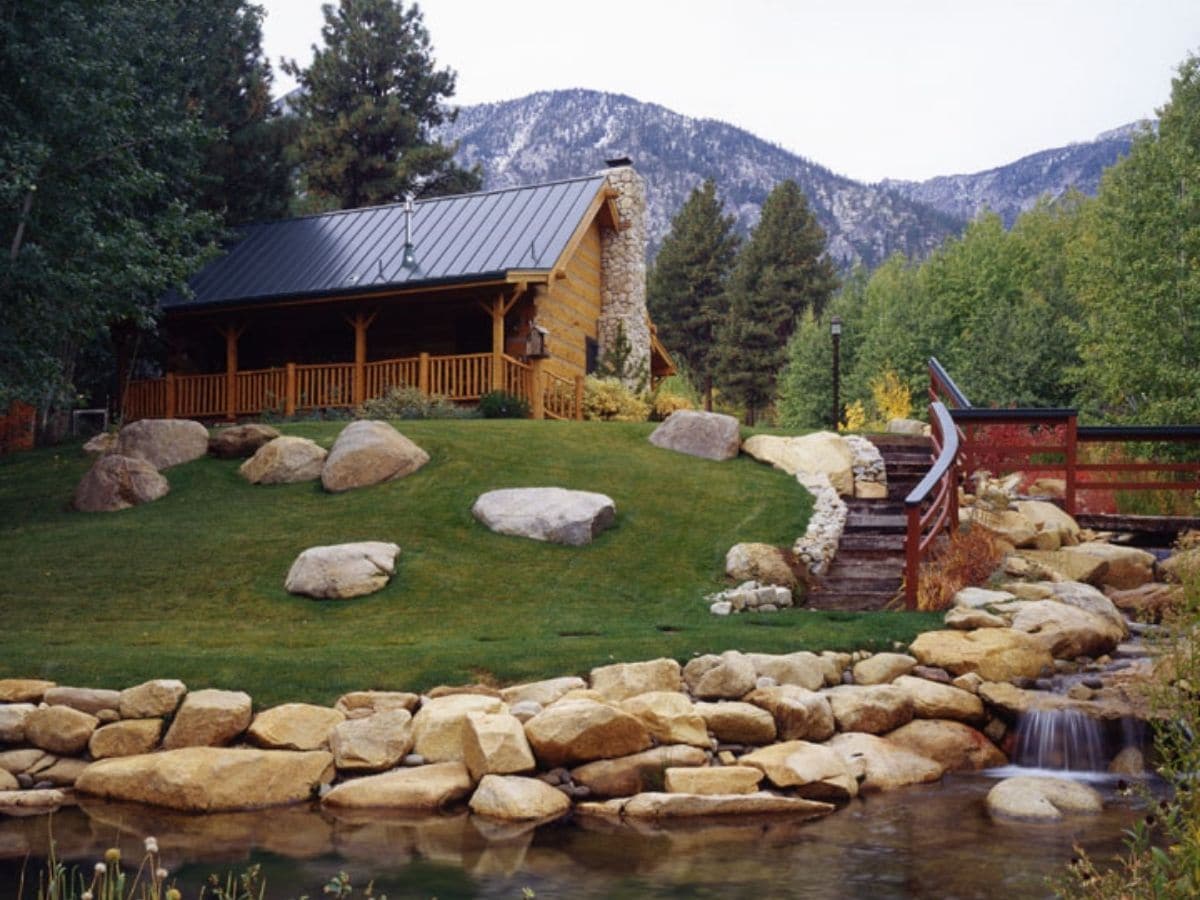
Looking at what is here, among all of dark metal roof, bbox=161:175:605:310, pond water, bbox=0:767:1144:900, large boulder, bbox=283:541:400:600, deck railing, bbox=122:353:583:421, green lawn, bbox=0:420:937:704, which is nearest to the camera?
pond water, bbox=0:767:1144:900

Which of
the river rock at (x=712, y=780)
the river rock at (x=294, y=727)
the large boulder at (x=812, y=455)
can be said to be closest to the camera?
the river rock at (x=712, y=780)

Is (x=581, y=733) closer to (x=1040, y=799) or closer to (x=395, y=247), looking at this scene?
(x=1040, y=799)

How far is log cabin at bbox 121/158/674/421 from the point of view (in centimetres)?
2409

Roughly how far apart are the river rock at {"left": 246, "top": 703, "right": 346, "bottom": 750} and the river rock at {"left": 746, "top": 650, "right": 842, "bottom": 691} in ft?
12.1

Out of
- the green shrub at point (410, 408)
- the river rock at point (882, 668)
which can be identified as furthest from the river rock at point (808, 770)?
the green shrub at point (410, 408)

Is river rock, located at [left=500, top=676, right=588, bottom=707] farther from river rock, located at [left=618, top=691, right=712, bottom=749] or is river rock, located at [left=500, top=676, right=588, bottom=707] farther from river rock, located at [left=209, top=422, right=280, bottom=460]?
river rock, located at [left=209, top=422, right=280, bottom=460]

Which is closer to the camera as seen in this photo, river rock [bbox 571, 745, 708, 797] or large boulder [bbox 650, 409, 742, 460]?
river rock [bbox 571, 745, 708, 797]

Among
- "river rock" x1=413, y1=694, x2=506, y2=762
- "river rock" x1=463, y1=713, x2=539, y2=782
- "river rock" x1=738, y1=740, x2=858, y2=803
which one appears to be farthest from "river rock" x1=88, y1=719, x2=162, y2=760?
"river rock" x1=738, y1=740, x2=858, y2=803

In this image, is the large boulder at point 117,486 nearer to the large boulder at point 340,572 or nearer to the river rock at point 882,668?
the large boulder at point 340,572

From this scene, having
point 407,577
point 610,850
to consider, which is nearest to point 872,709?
point 610,850

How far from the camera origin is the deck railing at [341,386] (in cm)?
2383

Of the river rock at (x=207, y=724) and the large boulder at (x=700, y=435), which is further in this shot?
the large boulder at (x=700, y=435)

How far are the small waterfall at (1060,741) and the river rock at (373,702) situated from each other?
526 cm

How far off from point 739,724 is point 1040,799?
7.71 ft
